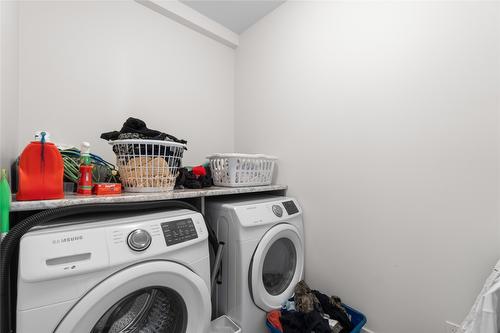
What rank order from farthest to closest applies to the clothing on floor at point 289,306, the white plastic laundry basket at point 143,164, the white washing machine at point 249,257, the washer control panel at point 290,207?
the washer control panel at point 290,207, the clothing on floor at point 289,306, the white washing machine at point 249,257, the white plastic laundry basket at point 143,164

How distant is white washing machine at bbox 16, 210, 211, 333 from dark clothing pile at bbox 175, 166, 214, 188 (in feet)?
0.98

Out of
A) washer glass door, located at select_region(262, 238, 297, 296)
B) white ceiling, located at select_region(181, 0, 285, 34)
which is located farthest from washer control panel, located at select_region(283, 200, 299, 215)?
white ceiling, located at select_region(181, 0, 285, 34)

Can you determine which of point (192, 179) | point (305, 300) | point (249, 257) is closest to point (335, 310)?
point (305, 300)

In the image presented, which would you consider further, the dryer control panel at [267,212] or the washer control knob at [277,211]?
the washer control knob at [277,211]

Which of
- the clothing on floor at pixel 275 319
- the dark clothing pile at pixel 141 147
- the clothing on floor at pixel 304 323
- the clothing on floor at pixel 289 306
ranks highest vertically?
the dark clothing pile at pixel 141 147

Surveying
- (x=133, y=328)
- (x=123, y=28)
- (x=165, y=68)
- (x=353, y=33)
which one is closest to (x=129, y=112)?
(x=165, y=68)

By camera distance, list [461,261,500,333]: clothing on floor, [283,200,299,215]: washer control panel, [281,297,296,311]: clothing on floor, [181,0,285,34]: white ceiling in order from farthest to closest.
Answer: [181,0,285,34]: white ceiling → [283,200,299,215]: washer control panel → [281,297,296,311]: clothing on floor → [461,261,500,333]: clothing on floor

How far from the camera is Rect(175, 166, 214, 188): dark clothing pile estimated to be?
1284mm

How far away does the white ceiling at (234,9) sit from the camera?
1.68 metres

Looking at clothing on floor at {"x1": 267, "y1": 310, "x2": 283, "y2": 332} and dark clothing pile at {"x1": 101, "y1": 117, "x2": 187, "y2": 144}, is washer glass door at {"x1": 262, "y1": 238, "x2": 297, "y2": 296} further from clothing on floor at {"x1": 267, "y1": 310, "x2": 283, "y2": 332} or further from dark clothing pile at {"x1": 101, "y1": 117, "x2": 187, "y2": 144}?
dark clothing pile at {"x1": 101, "y1": 117, "x2": 187, "y2": 144}

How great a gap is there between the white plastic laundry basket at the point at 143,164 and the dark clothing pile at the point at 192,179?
0.20 meters

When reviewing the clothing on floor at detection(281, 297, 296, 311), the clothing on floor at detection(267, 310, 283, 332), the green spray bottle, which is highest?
the green spray bottle

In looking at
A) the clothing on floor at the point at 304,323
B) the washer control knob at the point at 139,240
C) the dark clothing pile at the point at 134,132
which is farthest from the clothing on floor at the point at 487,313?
the dark clothing pile at the point at 134,132

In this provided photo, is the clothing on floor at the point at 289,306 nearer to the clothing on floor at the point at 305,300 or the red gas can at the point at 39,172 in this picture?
the clothing on floor at the point at 305,300
